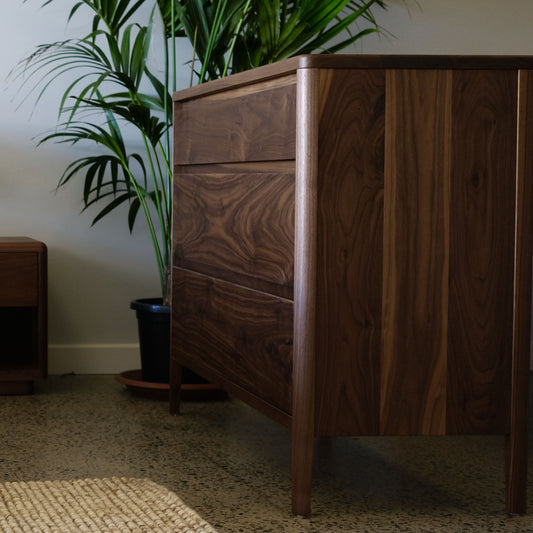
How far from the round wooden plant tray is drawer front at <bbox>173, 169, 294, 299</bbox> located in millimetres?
433

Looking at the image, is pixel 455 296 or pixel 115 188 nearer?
pixel 455 296

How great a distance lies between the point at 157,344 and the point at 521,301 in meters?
1.32

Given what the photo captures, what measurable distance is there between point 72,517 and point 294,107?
83 centimetres

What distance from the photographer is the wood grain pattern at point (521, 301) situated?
1594 mm

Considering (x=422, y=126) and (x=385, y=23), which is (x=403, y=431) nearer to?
(x=422, y=126)

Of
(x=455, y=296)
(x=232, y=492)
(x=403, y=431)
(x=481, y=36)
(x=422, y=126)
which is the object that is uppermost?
(x=481, y=36)

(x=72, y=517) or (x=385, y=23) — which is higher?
(x=385, y=23)

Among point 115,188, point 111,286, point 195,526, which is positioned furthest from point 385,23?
point 195,526

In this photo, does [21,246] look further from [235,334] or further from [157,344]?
[235,334]

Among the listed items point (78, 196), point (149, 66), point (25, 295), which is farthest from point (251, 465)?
point (149, 66)

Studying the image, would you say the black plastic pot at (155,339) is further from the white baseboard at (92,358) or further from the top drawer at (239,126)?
the top drawer at (239,126)

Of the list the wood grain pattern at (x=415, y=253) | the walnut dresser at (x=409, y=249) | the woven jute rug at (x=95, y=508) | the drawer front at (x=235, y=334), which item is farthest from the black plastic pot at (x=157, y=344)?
the wood grain pattern at (x=415, y=253)

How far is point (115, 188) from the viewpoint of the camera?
112 inches

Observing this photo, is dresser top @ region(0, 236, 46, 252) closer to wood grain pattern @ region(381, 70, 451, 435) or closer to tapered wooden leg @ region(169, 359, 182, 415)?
tapered wooden leg @ region(169, 359, 182, 415)
